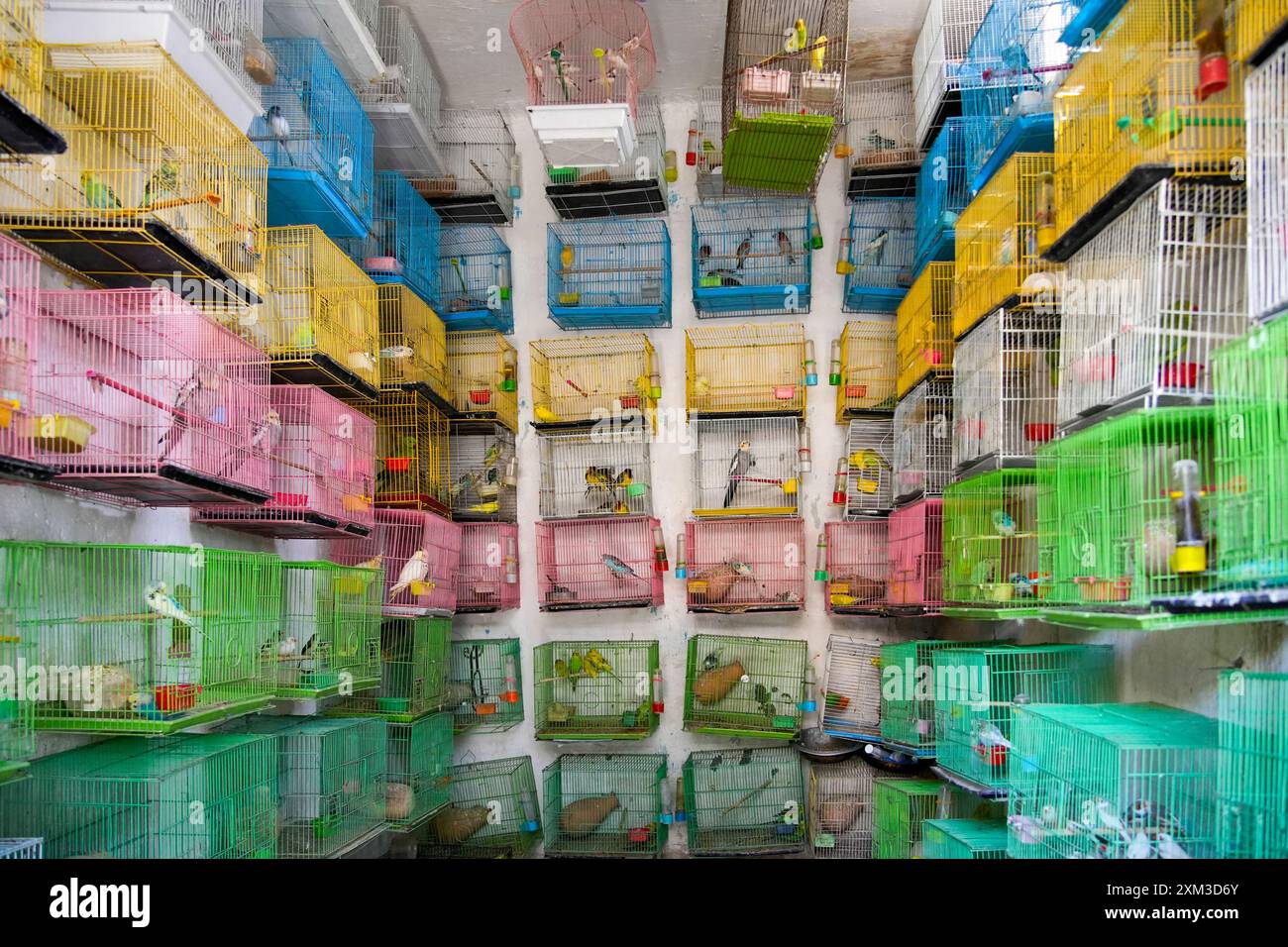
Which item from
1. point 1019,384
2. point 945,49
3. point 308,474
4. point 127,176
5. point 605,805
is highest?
point 945,49

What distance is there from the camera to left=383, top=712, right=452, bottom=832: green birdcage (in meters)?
6.78

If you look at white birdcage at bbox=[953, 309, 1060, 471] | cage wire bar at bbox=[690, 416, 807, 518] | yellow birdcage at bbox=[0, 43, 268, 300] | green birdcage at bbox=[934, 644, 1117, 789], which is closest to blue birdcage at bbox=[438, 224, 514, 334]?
cage wire bar at bbox=[690, 416, 807, 518]

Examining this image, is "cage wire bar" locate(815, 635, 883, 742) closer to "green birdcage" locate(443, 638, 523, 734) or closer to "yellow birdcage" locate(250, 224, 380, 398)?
"green birdcage" locate(443, 638, 523, 734)

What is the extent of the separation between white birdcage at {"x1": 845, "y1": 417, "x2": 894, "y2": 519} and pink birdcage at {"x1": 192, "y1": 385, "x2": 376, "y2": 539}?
4.01 m

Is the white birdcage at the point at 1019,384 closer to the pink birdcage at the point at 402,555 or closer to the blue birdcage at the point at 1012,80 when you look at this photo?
the blue birdcage at the point at 1012,80

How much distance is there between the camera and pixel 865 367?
8.42 m

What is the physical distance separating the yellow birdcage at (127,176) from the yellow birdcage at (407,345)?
91.9 inches

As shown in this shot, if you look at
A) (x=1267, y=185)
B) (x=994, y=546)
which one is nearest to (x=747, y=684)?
(x=994, y=546)

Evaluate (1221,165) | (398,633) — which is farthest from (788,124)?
(398,633)

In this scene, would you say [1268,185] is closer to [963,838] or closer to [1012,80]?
[1012,80]

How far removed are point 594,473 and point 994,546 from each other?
3.78m

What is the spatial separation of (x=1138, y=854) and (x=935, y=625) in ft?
15.2

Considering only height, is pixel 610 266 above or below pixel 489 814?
above

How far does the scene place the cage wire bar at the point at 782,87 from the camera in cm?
736
